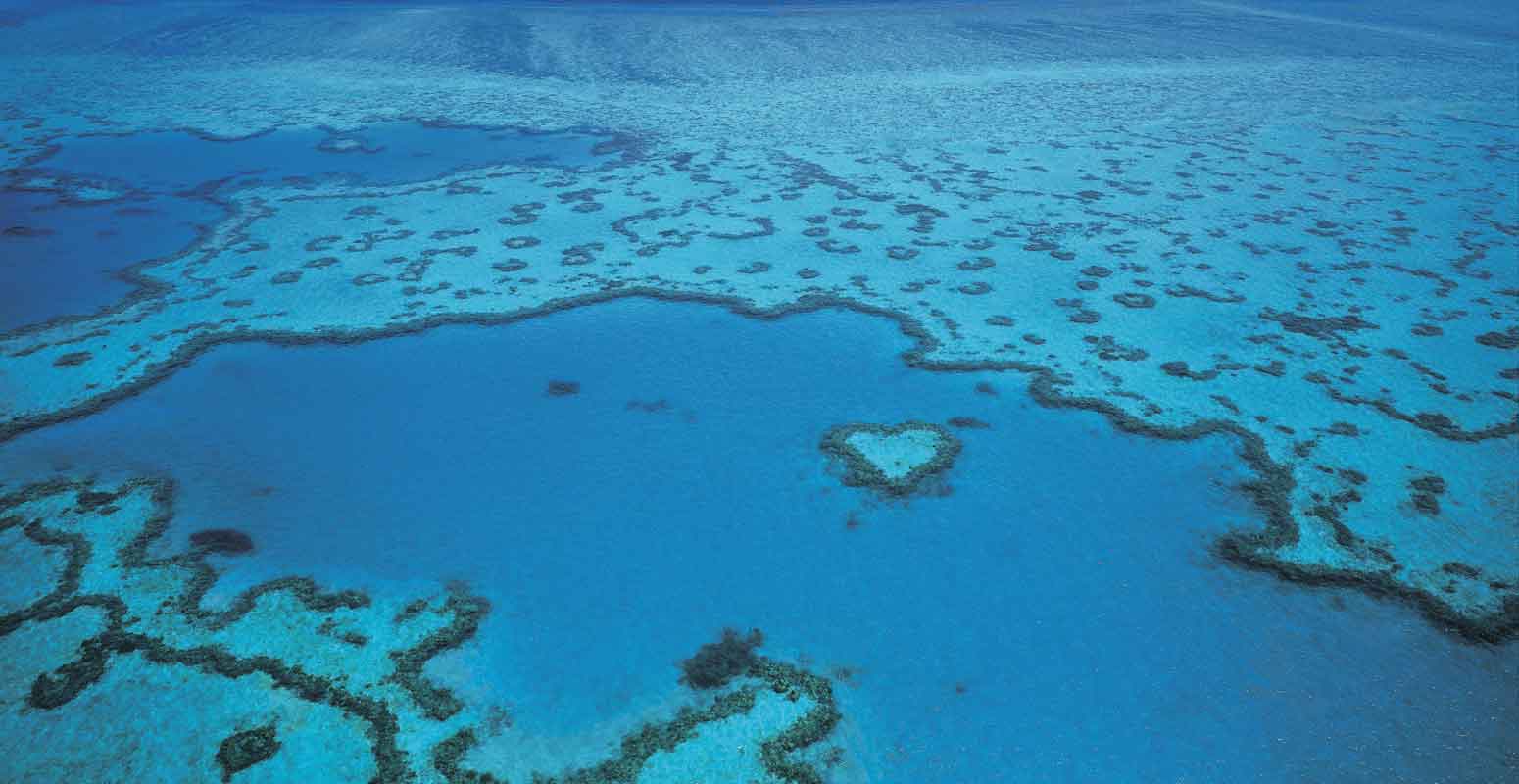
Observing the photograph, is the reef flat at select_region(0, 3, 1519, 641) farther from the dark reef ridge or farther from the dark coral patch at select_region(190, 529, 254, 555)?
the dark coral patch at select_region(190, 529, 254, 555)

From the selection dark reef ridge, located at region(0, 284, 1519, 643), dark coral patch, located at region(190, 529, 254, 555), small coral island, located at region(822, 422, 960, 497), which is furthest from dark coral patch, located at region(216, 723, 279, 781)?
dark reef ridge, located at region(0, 284, 1519, 643)

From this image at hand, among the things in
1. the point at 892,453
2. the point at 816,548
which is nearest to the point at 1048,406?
the point at 892,453

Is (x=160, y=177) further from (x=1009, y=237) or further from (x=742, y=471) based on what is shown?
(x=1009, y=237)

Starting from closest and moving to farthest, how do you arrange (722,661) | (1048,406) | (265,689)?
(265,689) < (722,661) < (1048,406)

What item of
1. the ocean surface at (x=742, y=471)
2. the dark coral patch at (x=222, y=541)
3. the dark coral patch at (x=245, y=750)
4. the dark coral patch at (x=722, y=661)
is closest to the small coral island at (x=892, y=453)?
the ocean surface at (x=742, y=471)

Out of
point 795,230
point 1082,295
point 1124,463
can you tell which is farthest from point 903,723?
point 795,230

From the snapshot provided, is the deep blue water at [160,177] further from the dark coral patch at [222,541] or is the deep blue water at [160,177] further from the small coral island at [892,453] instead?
the small coral island at [892,453]

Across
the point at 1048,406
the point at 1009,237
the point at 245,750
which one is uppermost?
the point at 1009,237

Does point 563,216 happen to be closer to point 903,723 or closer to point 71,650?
point 71,650
